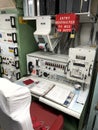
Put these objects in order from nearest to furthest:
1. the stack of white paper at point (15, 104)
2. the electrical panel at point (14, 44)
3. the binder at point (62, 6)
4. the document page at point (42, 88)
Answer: the stack of white paper at point (15, 104) → the binder at point (62, 6) → the document page at point (42, 88) → the electrical panel at point (14, 44)

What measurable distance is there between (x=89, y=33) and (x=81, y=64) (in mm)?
667

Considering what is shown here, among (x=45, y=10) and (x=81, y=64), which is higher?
(x=45, y=10)

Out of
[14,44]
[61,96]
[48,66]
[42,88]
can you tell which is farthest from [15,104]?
[14,44]

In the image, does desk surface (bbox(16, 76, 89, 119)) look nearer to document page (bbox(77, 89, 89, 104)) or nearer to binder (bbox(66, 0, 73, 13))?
document page (bbox(77, 89, 89, 104))

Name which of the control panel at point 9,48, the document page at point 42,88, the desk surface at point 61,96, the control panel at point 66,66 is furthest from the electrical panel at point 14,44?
the document page at point 42,88

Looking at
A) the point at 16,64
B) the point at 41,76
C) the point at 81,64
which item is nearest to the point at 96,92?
the point at 81,64

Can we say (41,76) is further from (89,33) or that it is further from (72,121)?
(89,33)

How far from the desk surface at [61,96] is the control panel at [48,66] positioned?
4.1 inches

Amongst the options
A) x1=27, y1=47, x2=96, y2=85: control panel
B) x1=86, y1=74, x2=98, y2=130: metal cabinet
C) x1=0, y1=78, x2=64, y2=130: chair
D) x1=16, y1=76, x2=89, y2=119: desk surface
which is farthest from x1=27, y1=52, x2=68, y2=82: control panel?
x1=0, y1=78, x2=64, y2=130: chair

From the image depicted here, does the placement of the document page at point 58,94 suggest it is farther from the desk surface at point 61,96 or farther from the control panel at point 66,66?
the control panel at point 66,66

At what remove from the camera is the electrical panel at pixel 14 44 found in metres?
1.73

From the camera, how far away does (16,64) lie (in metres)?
1.93

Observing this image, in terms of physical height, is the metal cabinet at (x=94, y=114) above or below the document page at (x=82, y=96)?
below

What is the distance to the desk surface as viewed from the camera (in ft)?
4.05
